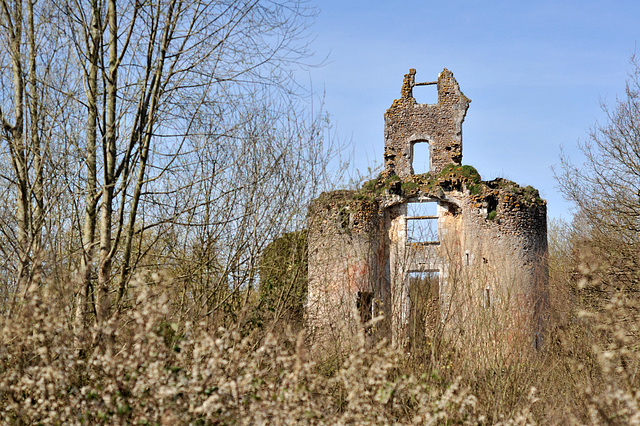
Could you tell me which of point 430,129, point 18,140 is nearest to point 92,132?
point 18,140

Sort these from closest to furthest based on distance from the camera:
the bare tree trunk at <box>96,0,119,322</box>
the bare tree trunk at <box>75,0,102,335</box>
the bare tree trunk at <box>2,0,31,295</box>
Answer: the bare tree trunk at <box>96,0,119,322</box> < the bare tree trunk at <box>75,0,102,335</box> < the bare tree trunk at <box>2,0,31,295</box>

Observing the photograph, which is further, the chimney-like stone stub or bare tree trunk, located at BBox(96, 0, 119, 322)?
the chimney-like stone stub

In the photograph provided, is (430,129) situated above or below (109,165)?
above

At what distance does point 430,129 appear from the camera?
750 inches

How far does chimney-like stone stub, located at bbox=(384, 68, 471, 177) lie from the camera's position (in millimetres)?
18906

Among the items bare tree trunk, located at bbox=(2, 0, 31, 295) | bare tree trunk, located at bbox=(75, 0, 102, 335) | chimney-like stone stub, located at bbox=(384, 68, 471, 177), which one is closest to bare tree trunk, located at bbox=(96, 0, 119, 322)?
bare tree trunk, located at bbox=(75, 0, 102, 335)

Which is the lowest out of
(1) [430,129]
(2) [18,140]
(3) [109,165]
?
(3) [109,165]

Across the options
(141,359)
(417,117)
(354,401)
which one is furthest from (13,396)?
(417,117)

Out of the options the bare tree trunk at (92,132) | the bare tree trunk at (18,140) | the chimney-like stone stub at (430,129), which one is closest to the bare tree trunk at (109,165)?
the bare tree trunk at (92,132)

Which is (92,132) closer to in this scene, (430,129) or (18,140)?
(18,140)

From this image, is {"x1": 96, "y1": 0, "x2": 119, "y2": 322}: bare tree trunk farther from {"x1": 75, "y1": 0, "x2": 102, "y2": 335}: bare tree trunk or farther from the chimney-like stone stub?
the chimney-like stone stub

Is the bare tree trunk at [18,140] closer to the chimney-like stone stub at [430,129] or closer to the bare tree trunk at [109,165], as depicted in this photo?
the bare tree trunk at [109,165]

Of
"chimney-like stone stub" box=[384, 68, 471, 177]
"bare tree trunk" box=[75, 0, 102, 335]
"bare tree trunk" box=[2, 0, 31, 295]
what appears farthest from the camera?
"chimney-like stone stub" box=[384, 68, 471, 177]

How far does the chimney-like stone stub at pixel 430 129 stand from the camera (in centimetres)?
1891
